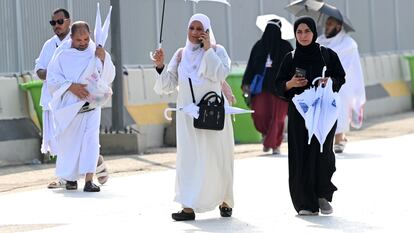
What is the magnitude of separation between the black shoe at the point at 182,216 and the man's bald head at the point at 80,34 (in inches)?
111

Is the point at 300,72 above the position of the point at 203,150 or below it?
above

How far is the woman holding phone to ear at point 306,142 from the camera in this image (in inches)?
393

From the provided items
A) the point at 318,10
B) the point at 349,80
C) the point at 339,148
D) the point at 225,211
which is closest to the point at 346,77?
the point at 349,80

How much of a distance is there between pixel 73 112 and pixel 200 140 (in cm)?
266

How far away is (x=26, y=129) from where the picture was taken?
1566 cm

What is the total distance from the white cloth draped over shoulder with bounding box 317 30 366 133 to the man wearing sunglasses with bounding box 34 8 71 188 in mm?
4455

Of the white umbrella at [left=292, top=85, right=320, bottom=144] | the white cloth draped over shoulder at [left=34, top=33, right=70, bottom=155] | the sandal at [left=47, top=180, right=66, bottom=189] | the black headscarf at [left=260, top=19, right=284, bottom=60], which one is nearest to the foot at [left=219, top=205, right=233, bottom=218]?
the white umbrella at [left=292, top=85, right=320, bottom=144]

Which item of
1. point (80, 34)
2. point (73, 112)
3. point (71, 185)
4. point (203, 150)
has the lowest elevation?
point (71, 185)

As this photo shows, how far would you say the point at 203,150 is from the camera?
989 cm

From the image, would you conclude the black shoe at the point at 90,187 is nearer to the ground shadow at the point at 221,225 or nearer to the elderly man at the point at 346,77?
the ground shadow at the point at 221,225

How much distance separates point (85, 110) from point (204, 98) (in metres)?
2.66

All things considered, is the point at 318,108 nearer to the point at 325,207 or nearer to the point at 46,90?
the point at 325,207

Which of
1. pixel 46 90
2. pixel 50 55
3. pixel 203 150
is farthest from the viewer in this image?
pixel 46 90

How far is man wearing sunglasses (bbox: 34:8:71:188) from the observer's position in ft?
41.5
